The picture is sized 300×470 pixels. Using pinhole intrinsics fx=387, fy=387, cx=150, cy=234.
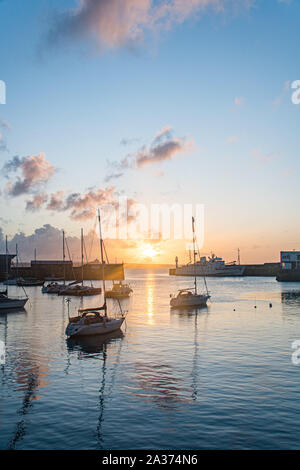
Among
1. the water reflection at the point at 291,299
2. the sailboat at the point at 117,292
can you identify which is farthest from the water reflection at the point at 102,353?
the sailboat at the point at 117,292

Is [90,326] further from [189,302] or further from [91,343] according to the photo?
[189,302]

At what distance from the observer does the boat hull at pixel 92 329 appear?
1655 inches

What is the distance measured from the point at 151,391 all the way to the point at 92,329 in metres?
20.5

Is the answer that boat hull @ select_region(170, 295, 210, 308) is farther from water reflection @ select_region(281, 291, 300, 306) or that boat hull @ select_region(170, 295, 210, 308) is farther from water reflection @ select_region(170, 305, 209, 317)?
water reflection @ select_region(281, 291, 300, 306)

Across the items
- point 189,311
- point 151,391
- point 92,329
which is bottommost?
point 189,311

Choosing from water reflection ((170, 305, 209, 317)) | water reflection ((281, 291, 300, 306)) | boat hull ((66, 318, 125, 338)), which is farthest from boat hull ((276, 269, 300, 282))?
boat hull ((66, 318, 125, 338))

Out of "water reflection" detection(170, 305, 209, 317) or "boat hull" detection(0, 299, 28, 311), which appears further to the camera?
"boat hull" detection(0, 299, 28, 311)

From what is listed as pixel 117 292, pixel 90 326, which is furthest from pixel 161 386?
pixel 117 292

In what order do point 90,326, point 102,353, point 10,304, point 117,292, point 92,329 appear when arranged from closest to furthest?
point 102,353 < point 90,326 < point 92,329 < point 10,304 < point 117,292

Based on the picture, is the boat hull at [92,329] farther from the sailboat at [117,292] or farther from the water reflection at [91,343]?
the sailboat at [117,292]

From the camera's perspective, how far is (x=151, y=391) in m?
23.7

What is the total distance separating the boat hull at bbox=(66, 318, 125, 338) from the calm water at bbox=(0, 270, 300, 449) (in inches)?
50.1

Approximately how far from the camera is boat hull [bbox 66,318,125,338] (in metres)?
42.0

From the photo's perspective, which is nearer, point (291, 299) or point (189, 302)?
point (189, 302)
